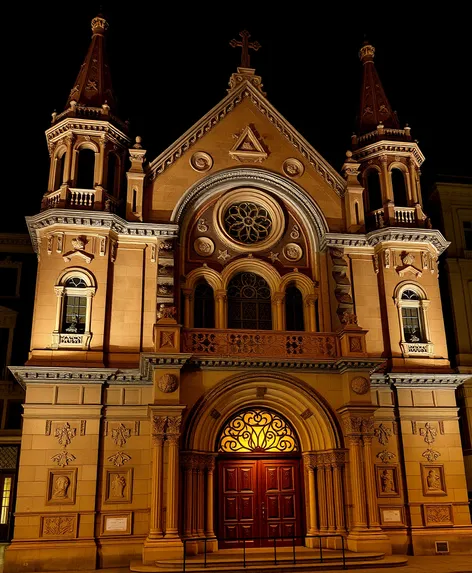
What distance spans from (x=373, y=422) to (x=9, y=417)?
61.5 feet

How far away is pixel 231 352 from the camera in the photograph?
21.8 meters

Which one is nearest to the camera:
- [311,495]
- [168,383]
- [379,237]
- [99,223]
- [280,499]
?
[168,383]

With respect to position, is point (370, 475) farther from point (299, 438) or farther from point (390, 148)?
point (390, 148)

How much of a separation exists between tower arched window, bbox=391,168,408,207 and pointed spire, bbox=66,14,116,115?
13.1 meters

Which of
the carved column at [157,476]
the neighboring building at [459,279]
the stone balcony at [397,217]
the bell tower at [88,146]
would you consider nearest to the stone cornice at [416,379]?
the neighboring building at [459,279]

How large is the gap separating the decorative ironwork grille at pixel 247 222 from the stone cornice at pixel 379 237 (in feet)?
8.46

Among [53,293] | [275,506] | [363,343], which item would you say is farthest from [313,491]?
[53,293]

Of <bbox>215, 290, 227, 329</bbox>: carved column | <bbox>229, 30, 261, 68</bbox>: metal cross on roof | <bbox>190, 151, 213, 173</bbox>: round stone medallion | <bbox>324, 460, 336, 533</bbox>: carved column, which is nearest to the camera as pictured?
<bbox>324, 460, 336, 533</bbox>: carved column

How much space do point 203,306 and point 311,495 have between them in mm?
8212

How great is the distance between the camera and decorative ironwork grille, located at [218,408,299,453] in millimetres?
22562

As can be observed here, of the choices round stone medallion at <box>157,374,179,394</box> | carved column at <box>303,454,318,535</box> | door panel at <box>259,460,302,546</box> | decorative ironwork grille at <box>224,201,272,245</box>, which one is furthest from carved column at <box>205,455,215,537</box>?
decorative ironwork grille at <box>224,201,272,245</box>

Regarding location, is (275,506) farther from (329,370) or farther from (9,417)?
(9,417)

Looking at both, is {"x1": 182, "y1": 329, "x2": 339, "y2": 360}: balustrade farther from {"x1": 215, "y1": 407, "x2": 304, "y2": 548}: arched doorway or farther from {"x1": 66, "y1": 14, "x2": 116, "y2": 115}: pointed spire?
{"x1": 66, "y1": 14, "x2": 116, "y2": 115}: pointed spire

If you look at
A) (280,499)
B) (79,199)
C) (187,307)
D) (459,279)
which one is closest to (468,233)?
(459,279)
